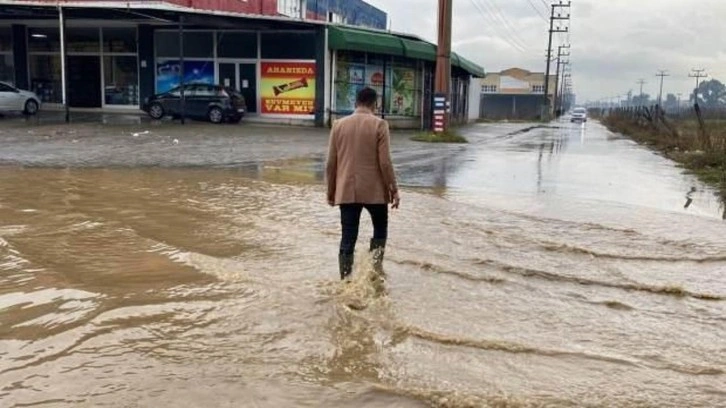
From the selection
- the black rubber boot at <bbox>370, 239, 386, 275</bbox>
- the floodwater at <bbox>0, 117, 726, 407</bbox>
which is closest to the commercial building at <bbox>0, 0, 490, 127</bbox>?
the floodwater at <bbox>0, 117, 726, 407</bbox>

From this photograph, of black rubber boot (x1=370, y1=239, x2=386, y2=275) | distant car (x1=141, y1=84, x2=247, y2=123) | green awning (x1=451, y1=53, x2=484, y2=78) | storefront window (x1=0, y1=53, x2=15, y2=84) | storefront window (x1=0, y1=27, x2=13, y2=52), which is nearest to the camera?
black rubber boot (x1=370, y1=239, x2=386, y2=275)

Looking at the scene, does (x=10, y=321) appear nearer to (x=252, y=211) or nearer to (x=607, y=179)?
(x=252, y=211)

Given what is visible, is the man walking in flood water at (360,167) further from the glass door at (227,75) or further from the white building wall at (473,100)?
the white building wall at (473,100)

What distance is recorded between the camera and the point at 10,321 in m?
4.89

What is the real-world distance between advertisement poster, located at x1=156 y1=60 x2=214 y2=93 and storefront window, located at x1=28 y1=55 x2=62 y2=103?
15.7 ft

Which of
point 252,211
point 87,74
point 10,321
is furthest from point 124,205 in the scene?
point 87,74

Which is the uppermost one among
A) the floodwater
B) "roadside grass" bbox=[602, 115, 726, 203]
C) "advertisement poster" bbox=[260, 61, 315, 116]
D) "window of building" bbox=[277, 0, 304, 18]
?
"window of building" bbox=[277, 0, 304, 18]

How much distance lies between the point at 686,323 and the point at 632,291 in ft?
2.80

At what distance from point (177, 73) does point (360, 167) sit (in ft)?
78.5

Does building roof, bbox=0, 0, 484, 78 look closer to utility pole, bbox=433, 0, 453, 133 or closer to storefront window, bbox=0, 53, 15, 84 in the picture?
storefront window, bbox=0, 53, 15, 84

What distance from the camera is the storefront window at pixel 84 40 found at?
95.6 ft

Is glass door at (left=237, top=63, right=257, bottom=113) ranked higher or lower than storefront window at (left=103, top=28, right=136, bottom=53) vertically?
lower

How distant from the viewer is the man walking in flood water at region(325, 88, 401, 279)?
19.4 feet

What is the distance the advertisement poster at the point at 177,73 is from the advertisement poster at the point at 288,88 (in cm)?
228
